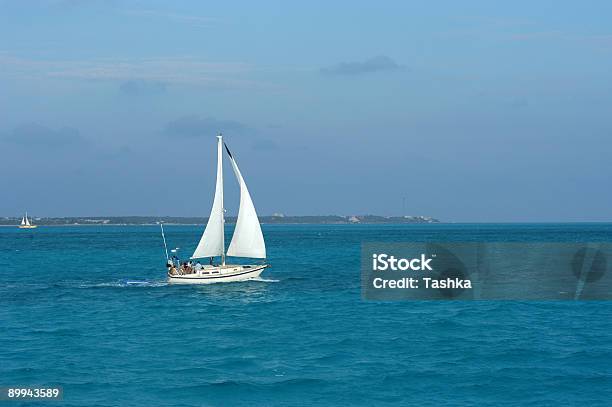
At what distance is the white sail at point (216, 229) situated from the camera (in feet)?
237

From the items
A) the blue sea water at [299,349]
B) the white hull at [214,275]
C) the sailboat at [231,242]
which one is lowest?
the blue sea water at [299,349]

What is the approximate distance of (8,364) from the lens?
3612 cm

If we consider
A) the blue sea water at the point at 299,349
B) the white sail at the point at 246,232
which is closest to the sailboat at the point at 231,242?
the white sail at the point at 246,232

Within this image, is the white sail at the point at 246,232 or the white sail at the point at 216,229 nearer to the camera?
the white sail at the point at 216,229

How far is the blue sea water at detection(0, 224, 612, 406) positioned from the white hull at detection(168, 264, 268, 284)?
2.56 meters

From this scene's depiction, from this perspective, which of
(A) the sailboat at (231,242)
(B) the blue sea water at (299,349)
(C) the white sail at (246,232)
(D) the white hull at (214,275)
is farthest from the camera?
(C) the white sail at (246,232)

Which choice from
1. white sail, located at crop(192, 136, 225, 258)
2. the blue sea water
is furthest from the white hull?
the blue sea water

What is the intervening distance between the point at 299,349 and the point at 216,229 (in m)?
34.3

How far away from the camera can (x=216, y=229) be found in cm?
7288

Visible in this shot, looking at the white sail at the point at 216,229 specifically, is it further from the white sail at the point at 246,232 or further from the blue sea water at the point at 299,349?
the blue sea water at the point at 299,349

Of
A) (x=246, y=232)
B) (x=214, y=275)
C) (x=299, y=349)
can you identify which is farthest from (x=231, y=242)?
(x=299, y=349)

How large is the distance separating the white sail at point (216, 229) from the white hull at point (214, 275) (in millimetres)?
1672

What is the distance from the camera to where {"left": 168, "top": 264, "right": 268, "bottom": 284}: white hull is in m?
70.6

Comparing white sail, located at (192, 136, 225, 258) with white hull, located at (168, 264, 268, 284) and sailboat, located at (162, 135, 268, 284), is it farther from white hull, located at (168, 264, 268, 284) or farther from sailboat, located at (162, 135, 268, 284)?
white hull, located at (168, 264, 268, 284)
